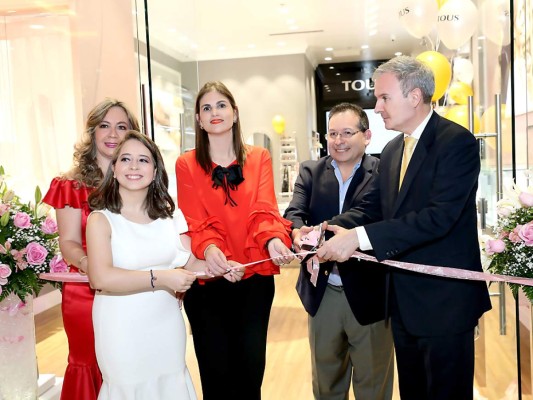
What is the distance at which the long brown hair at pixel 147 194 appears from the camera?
2316mm

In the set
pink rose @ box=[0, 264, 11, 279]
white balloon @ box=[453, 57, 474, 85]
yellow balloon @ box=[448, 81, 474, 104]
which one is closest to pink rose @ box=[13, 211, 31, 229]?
pink rose @ box=[0, 264, 11, 279]

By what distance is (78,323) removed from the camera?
106 inches

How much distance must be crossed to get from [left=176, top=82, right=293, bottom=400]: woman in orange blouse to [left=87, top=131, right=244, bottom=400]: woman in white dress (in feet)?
0.47

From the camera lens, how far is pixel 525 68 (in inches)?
146

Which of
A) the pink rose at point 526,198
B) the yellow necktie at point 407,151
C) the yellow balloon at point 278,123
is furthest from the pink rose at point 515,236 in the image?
the yellow balloon at point 278,123

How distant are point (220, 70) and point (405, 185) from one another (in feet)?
42.5

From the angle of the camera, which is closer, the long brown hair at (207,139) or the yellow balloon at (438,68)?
the long brown hair at (207,139)

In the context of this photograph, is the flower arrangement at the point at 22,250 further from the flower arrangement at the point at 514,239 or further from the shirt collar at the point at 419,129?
the flower arrangement at the point at 514,239

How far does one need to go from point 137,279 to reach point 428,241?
1.20 m

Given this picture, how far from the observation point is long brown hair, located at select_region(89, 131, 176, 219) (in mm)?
2316

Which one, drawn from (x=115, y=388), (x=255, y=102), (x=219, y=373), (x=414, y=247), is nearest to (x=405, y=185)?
(x=414, y=247)

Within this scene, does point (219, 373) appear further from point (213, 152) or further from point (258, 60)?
point (258, 60)

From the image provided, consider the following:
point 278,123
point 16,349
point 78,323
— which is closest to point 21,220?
point 78,323

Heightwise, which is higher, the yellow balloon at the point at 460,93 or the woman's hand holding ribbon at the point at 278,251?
the yellow balloon at the point at 460,93
